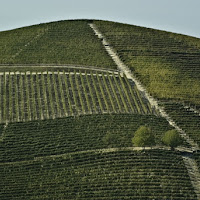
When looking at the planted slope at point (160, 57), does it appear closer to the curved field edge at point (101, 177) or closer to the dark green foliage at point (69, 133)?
the dark green foliage at point (69, 133)

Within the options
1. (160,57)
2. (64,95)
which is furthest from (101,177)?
(160,57)

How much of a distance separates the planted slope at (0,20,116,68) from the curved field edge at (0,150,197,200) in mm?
28820

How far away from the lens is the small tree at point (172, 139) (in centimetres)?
7388

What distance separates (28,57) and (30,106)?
1711 cm

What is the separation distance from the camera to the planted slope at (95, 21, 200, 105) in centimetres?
9196

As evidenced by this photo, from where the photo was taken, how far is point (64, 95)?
290 feet

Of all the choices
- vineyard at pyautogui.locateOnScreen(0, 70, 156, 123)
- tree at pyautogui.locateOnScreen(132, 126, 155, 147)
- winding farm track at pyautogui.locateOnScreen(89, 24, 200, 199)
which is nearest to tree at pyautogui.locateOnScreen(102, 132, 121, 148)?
tree at pyautogui.locateOnScreen(132, 126, 155, 147)

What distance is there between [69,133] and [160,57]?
99.3 feet

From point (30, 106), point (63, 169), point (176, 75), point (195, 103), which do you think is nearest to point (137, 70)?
point (176, 75)

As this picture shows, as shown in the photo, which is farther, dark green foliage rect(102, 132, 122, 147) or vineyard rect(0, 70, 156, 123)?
vineyard rect(0, 70, 156, 123)

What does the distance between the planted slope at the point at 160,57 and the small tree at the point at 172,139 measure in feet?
48.6

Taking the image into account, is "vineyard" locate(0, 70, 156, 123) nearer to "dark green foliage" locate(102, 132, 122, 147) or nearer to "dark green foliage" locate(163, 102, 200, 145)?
"dark green foliage" locate(163, 102, 200, 145)


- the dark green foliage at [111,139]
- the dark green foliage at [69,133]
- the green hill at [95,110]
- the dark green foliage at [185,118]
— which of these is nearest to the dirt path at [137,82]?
the green hill at [95,110]

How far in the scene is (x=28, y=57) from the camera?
100 meters
